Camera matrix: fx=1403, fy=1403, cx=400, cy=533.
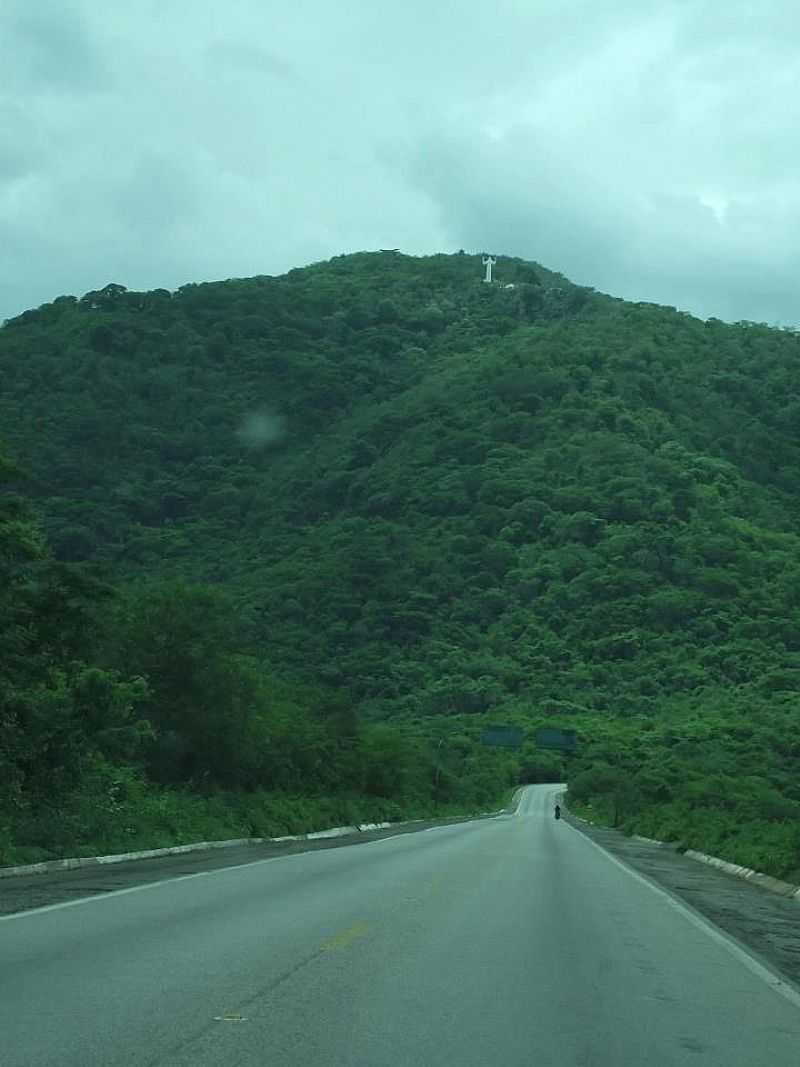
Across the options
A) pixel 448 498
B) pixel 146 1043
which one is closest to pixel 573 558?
pixel 448 498

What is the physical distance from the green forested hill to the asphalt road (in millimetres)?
65727

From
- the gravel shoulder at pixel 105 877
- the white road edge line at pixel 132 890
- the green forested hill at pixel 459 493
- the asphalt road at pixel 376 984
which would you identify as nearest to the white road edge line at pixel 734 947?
the asphalt road at pixel 376 984

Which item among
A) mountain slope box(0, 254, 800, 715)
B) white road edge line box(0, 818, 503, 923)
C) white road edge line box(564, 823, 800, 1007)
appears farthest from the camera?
mountain slope box(0, 254, 800, 715)

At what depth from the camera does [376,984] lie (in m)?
9.81

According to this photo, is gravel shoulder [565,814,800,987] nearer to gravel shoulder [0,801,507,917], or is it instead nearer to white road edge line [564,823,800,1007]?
white road edge line [564,823,800,1007]

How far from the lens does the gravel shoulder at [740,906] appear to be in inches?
524

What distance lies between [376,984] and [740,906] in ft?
34.1

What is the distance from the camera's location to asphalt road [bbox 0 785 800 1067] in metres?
7.71

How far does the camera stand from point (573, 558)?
127 meters

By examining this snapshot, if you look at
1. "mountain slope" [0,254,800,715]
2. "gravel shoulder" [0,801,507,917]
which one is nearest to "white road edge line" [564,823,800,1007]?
"gravel shoulder" [0,801,507,917]

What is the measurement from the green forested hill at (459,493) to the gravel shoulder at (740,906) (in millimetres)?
50810

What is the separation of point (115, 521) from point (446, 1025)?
11237 cm

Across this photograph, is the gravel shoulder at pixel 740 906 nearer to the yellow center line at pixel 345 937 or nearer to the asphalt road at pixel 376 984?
the asphalt road at pixel 376 984

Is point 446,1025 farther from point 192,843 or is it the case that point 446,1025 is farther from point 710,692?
point 710,692
